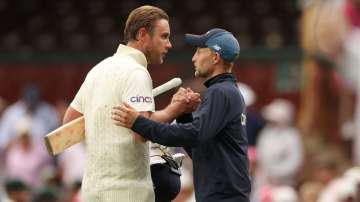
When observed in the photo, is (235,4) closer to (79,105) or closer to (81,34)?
(81,34)

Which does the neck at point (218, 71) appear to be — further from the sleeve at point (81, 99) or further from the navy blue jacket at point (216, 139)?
the sleeve at point (81, 99)

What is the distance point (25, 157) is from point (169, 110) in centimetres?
844

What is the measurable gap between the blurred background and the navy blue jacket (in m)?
3.46

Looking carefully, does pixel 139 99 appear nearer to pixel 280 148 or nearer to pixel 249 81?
pixel 280 148

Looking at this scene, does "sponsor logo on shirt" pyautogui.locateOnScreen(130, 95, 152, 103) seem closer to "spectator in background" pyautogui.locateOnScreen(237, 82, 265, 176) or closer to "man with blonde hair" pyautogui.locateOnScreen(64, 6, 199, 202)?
"man with blonde hair" pyautogui.locateOnScreen(64, 6, 199, 202)

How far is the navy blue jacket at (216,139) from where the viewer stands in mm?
7582

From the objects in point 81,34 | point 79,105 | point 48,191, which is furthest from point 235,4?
point 79,105

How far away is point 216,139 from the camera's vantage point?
25.4 feet

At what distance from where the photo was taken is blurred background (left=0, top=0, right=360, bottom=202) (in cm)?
1428

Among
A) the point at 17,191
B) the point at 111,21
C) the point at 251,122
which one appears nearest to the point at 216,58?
the point at 17,191

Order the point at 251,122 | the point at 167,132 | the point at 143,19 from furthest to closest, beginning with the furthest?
the point at 251,122 → the point at 143,19 → the point at 167,132

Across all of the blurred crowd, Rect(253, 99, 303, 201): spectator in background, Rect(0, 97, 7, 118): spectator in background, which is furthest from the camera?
the blurred crowd

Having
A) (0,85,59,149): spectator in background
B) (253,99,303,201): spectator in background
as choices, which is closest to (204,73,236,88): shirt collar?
(253,99,303,201): spectator in background

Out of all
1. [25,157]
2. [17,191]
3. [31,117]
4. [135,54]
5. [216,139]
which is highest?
[135,54]
